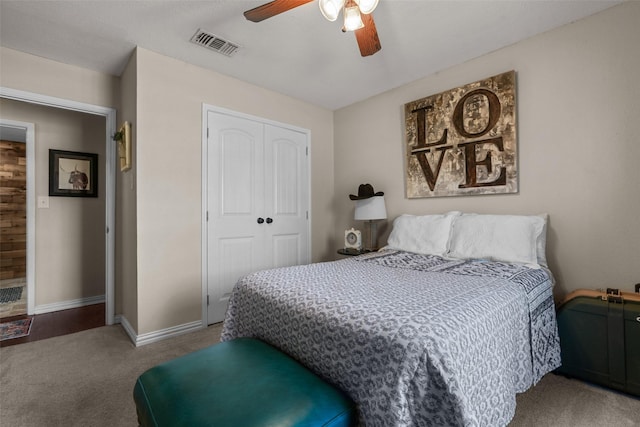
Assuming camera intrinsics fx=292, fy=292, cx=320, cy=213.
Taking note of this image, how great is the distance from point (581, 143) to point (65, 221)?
16.5 ft

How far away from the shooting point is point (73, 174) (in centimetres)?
344

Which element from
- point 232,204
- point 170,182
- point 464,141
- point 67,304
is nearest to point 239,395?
point 170,182

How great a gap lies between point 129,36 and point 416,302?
2.77 m

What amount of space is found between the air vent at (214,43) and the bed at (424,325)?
1896mm

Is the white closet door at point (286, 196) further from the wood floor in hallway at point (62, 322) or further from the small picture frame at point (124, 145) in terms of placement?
the wood floor in hallway at point (62, 322)

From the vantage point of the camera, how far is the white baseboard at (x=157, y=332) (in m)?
2.38

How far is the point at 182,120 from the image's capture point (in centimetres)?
265

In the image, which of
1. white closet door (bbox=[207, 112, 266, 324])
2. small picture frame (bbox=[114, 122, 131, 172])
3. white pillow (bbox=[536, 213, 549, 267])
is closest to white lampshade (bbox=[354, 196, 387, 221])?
white closet door (bbox=[207, 112, 266, 324])

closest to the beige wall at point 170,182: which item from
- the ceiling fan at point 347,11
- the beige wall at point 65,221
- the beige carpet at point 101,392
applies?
the beige carpet at point 101,392

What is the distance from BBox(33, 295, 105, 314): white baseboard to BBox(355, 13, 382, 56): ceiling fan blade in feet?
13.3

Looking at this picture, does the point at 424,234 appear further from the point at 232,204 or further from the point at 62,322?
the point at 62,322

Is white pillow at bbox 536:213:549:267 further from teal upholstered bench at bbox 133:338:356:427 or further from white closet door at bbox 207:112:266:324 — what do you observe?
white closet door at bbox 207:112:266:324

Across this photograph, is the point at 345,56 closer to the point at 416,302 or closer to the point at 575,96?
the point at 575,96

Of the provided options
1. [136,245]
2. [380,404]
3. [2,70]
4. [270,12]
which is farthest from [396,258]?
[2,70]
